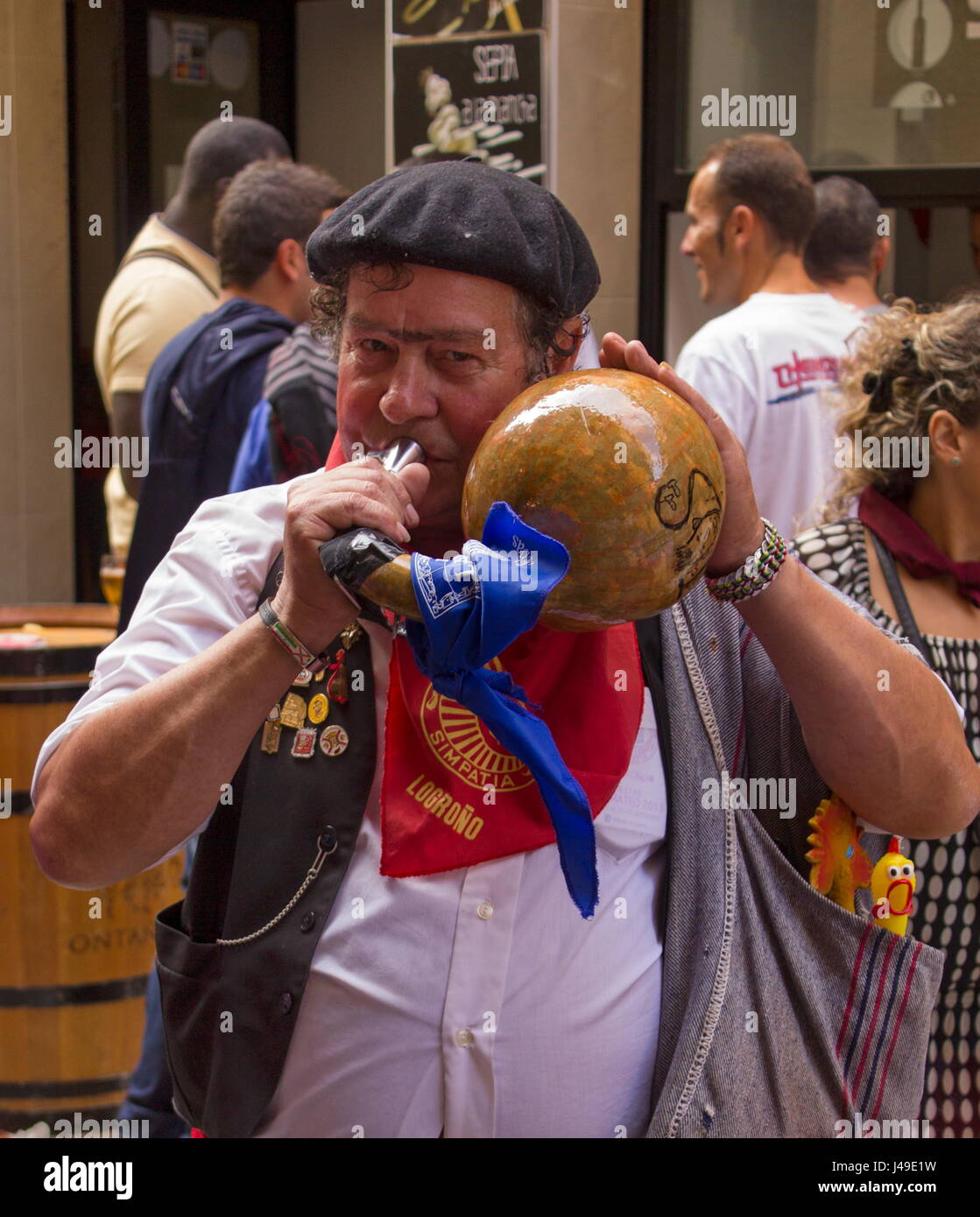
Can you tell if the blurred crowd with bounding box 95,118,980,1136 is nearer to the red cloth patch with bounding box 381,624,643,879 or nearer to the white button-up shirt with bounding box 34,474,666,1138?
the red cloth patch with bounding box 381,624,643,879

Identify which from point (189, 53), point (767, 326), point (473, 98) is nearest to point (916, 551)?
point (767, 326)

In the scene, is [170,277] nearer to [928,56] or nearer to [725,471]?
[928,56]

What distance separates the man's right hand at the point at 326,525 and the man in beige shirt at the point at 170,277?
2.83 metres

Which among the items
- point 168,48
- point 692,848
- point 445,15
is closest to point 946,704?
point 692,848

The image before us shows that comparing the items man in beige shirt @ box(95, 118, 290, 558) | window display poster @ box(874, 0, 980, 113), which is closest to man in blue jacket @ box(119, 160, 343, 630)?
man in beige shirt @ box(95, 118, 290, 558)

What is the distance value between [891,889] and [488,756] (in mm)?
553

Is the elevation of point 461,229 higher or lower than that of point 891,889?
higher

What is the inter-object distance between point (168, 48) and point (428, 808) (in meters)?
5.38

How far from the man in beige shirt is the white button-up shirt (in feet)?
8.90

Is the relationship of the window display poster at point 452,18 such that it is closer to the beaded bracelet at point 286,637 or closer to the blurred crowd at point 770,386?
the blurred crowd at point 770,386

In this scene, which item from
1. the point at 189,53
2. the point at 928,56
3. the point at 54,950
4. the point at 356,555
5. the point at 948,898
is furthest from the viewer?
the point at 189,53

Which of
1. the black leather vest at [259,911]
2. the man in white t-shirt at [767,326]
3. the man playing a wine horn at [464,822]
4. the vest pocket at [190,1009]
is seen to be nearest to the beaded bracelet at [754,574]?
the man playing a wine horn at [464,822]

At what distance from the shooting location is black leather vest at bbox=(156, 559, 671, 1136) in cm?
151

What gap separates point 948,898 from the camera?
2.25 metres
